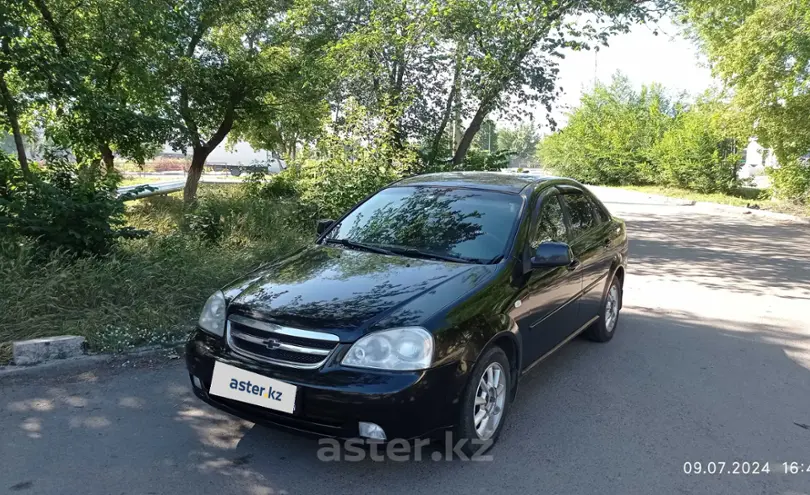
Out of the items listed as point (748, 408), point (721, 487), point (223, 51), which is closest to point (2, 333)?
point (721, 487)

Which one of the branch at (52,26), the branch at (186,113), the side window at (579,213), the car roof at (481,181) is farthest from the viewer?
the branch at (186,113)

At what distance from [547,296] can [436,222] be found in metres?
0.91

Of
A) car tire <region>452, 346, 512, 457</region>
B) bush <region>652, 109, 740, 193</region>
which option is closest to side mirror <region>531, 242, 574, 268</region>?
car tire <region>452, 346, 512, 457</region>

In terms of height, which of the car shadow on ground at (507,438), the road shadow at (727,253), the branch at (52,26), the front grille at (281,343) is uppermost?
the branch at (52,26)

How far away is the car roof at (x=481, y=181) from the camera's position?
4371 mm

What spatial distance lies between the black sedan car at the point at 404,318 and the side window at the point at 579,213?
0.18 meters

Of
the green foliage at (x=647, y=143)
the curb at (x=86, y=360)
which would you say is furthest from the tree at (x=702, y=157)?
the curb at (x=86, y=360)

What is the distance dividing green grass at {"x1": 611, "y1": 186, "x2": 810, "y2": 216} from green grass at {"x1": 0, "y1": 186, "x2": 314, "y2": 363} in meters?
16.2

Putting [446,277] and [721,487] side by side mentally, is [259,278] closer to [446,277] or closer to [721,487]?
[446,277]

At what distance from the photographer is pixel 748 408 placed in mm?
4000

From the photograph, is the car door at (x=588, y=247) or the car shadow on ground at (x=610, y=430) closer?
the car shadow on ground at (x=610, y=430)

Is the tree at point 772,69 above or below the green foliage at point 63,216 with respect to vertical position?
above

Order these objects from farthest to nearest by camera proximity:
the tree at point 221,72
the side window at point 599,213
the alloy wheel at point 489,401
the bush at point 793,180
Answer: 1. the bush at point 793,180
2. the tree at point 221,72
3. the side window at point 599,213
4. the alloy wheel at point 489,401

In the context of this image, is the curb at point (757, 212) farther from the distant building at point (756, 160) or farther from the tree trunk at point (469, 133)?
the tree trunk at point (469, 133)
